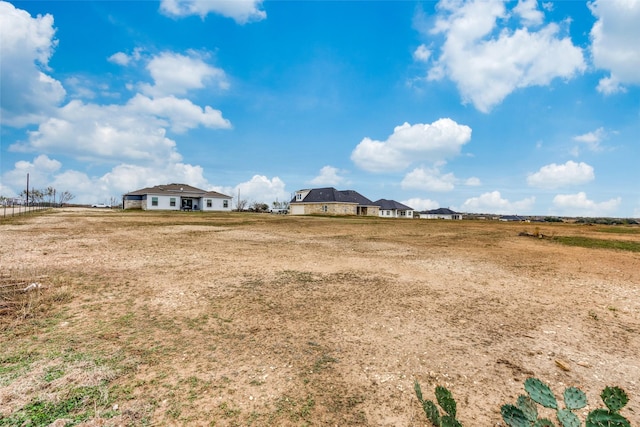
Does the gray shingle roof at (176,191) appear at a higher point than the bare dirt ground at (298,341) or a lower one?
higher

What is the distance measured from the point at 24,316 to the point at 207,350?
148 inches

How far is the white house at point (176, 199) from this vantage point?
59250mm

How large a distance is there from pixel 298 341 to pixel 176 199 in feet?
206

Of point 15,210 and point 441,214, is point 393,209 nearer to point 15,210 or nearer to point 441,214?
point 441,214

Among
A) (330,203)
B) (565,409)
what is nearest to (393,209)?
(330,203)

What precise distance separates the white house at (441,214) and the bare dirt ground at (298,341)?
90.4 metres

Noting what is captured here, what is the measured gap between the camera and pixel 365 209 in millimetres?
68125

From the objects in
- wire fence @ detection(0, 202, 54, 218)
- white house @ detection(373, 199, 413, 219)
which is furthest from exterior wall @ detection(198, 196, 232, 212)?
white house @ detection(373, 199, 413, 219)

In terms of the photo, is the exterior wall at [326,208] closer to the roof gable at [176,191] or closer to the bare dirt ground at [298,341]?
the roof gable at [176,191]

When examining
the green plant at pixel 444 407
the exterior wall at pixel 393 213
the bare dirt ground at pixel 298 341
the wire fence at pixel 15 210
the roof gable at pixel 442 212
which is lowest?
the bare dirt ground at pixel 298 341

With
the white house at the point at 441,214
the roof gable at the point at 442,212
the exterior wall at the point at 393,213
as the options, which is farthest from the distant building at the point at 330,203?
the roof gable at the point at 442,212

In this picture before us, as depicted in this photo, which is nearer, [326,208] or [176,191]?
[326,208]

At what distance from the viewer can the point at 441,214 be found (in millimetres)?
96562

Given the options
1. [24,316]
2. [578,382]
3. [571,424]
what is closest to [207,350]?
[24,316]
